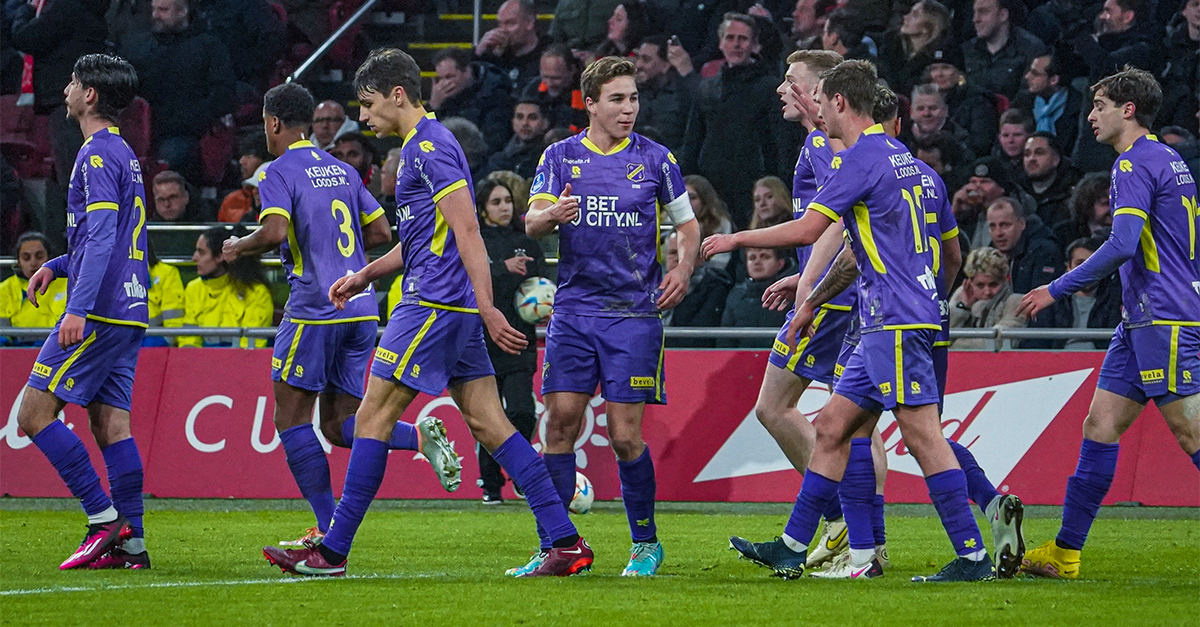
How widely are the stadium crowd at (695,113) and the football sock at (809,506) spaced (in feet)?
15.6

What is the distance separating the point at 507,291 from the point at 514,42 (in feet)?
15.7

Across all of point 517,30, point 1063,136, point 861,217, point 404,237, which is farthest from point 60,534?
point 1063,136

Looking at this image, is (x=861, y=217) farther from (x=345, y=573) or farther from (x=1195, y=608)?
(x=345, y=573)

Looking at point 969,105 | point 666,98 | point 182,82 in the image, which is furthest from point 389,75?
point 182,82

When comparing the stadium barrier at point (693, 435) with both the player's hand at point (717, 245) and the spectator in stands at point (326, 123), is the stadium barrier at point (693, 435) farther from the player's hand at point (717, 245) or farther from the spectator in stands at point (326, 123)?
the player's hand at point (717, 245)

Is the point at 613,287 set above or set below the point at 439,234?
below

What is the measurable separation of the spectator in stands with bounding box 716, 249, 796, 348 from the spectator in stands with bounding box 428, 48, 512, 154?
11.8 feet

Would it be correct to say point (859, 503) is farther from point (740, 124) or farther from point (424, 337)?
point (740, 124)

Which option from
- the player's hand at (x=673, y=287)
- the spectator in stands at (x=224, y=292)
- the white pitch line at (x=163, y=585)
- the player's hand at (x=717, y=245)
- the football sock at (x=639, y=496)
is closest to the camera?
the player's hand at (x=717, y=245)

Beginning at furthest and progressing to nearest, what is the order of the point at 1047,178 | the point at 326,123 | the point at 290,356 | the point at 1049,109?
the point at 326,123
the point at 1049,109
the point at 1047,178
the point at 290,356

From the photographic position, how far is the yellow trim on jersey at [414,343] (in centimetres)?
684

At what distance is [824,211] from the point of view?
6574mm

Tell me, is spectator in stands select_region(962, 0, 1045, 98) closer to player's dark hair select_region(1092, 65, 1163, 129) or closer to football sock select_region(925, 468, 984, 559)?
player's dark hair select_region(1092, 65, 1163, 129)

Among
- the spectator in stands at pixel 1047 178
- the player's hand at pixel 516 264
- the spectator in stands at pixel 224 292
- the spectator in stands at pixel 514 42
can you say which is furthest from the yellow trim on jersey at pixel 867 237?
the spectator in stands at pixel 514 42
